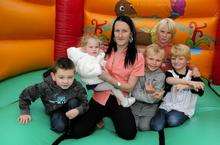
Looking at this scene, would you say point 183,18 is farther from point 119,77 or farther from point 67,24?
point 119,77

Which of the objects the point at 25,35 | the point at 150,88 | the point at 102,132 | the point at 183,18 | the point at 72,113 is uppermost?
the point at 183,18

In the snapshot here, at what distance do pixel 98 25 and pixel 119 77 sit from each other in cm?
85

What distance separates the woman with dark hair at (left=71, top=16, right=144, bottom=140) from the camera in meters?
2.15

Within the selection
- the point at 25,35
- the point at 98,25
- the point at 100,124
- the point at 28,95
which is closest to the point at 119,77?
the point at 100,124

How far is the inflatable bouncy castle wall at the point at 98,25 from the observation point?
2.89 meters

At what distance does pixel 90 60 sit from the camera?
2145 mm

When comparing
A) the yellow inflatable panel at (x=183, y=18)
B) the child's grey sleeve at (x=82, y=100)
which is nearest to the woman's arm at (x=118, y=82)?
the child's grey sleeve at (x=82, y=100)

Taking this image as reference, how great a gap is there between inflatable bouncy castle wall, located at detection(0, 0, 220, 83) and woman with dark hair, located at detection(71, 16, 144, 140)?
2.27ft

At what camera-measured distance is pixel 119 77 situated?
2.22 metres

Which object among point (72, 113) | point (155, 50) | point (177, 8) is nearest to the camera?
point (72, 113)

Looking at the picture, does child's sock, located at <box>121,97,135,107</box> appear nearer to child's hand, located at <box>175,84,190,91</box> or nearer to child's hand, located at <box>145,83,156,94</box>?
child's hand, located at <box>145,83,156,94</box>

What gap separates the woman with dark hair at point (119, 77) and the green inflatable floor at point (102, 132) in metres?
0.06

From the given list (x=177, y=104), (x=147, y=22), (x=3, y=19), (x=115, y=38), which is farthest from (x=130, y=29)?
(x=3, y=19)

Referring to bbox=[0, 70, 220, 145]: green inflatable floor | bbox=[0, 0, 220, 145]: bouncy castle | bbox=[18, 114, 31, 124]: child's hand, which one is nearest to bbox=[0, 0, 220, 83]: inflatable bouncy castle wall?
bbox=[0, 0, 220, 145]: bouncy castle
